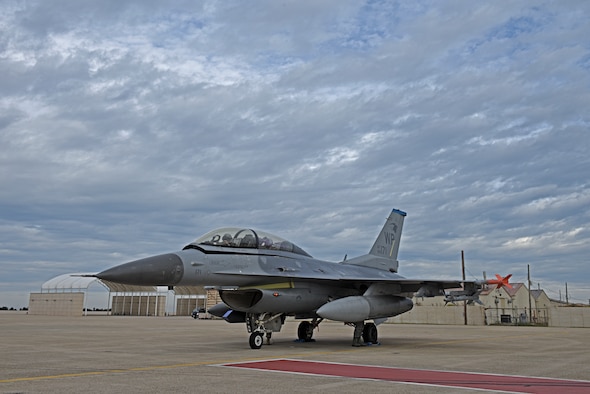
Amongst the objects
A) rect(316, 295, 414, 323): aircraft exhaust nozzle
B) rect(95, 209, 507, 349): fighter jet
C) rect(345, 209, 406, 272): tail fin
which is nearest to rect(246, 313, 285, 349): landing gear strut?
rect(95, 209, 507, 349): fighter jet

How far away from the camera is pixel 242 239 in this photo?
13.9 m

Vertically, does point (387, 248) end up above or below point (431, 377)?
above

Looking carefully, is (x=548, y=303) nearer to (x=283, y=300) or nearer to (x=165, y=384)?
(x=283, y=300)

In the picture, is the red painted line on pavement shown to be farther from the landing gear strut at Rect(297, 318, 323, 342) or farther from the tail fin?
the tail fin

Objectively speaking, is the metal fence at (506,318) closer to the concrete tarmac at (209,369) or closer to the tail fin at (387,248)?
the tail fin at (387,248)

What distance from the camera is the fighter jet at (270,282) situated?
1229cm

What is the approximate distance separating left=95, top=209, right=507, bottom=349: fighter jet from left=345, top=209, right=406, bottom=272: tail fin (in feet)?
7.11

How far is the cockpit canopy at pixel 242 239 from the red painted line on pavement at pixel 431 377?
3.96 m

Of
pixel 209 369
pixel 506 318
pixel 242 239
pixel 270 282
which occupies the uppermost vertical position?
pixel 242 239

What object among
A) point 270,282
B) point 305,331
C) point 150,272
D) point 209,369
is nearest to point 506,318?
point 305,331

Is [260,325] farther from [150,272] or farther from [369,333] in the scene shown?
[369,333]

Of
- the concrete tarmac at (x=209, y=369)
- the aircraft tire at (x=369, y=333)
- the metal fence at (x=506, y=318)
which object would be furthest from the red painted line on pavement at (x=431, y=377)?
the metal fence at (x=506, y=318)

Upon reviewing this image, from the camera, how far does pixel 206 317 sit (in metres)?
54.3

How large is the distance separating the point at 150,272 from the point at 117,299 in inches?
2254
